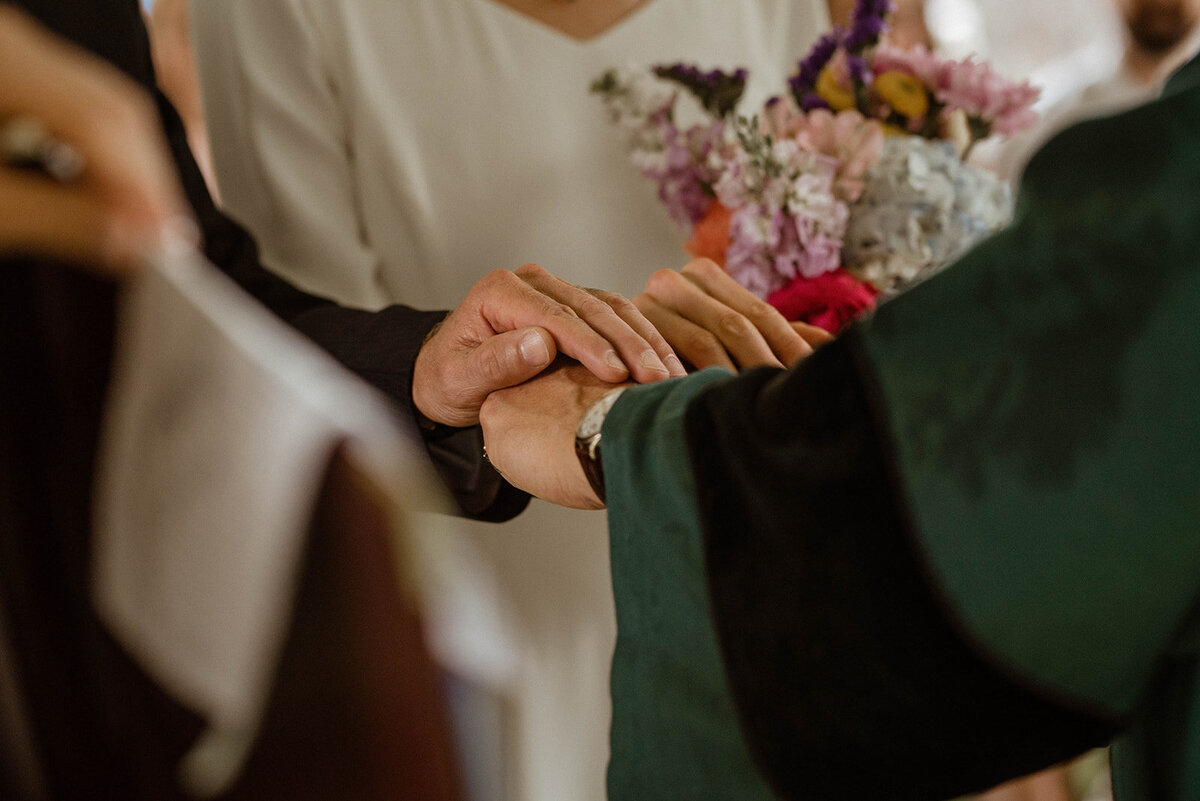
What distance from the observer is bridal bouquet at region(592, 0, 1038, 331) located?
1.87 feet

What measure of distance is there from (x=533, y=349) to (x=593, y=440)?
0.28ft

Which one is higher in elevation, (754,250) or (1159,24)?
(1159,24)

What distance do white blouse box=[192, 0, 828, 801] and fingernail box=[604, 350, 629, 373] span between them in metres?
0.25

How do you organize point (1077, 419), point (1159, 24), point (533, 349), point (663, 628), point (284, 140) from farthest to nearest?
point (1159, 24), point (284, 140), point (533, 349), point (663, 628), point (1077, 419)

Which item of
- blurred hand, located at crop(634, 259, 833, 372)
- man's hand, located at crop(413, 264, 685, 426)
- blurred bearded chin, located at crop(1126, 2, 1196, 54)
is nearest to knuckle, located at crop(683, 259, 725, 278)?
blurred hand, located at crop(634, 259, 833, 372)

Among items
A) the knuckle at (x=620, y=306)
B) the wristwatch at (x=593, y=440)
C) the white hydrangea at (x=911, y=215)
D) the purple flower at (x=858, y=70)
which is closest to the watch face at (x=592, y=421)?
the wristwatch at (x=593, y=440)

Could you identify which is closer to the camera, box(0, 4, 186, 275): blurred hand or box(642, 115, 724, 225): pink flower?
box(0, 4, 186, 275): blurred hand

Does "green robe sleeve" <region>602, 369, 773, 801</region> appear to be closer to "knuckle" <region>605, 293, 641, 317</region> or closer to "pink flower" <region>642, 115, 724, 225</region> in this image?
"knuckle" <region>605, 293, 641, 317</region>

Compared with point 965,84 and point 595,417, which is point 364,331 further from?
point 965,84

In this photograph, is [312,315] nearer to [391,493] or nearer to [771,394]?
[391,493]

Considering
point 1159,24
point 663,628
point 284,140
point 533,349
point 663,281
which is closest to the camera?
point 663,628

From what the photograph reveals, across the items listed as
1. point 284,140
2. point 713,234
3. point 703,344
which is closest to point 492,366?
point 703,344

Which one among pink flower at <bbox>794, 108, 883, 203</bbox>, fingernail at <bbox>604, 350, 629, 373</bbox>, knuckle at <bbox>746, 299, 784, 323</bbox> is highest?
pink flower at <bbox>794, 108, 883, 203</bbox>

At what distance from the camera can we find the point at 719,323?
51 cm
